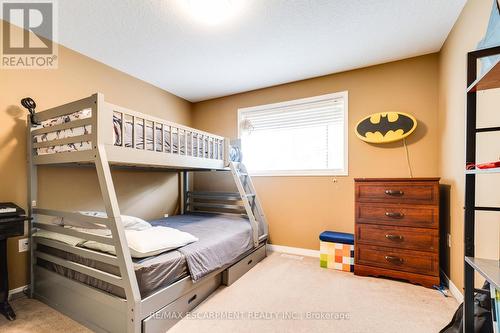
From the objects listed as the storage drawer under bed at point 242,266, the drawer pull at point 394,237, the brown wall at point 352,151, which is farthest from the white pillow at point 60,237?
the drawer pull at point 394,237

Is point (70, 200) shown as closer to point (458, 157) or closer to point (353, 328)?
point (353, 328)

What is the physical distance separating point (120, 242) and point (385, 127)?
2.76 metres

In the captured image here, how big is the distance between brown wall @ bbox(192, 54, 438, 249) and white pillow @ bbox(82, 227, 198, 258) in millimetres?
1664

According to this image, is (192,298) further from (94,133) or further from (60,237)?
(94,133)

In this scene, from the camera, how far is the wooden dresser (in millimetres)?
2107

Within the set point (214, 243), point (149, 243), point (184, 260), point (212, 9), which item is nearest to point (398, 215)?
point (214, 243)

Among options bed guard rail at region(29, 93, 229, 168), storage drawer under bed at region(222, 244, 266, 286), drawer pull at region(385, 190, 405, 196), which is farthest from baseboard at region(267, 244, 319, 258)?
bed guard rail at region(29, 93, 229, 168)

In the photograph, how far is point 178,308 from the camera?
5.38ft

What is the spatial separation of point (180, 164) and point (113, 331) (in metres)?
1.30

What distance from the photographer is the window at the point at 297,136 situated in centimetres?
294

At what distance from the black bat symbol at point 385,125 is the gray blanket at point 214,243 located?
179cm

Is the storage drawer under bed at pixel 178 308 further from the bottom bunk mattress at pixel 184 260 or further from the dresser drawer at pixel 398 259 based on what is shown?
the dresser drawer at pixel 398 259

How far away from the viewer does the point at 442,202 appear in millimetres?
2287

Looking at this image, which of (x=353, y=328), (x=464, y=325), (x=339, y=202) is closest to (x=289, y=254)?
(x=339, y=202)
